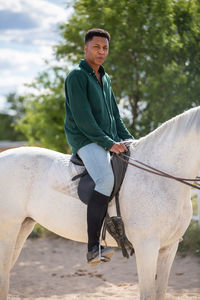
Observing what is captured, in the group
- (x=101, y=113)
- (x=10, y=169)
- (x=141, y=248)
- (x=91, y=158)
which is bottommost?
(x=141, y=248)

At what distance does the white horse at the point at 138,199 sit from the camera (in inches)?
115

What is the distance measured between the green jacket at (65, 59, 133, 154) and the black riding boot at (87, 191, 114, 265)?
1.49 ft

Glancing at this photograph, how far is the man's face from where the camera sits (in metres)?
3.20

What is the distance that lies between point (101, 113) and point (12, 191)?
1218 millimetres

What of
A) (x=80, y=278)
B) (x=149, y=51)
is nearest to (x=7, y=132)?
(x=149, y=51)

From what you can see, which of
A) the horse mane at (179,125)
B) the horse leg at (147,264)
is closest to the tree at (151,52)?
the horse mane at (179,125)

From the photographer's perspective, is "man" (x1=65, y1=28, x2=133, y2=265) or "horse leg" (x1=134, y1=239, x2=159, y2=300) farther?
"man" (x1=65, y1=28, x2=133, y2=265)

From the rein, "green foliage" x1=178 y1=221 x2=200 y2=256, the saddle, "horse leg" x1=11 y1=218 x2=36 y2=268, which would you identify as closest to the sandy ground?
"green foliage" x1=178 y1=221 x2=200 y2=256

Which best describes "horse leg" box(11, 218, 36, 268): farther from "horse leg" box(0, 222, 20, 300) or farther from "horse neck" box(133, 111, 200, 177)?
"horse neck" box(133, 111, 200, 177)

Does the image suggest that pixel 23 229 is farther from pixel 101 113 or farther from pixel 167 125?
pixel 167 125

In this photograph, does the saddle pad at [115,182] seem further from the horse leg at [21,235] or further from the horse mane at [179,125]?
the horse leg at [21,235]

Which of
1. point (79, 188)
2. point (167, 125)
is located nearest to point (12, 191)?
point (79, 188)

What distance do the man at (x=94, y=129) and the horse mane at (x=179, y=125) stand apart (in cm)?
31

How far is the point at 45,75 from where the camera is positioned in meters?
11.0
